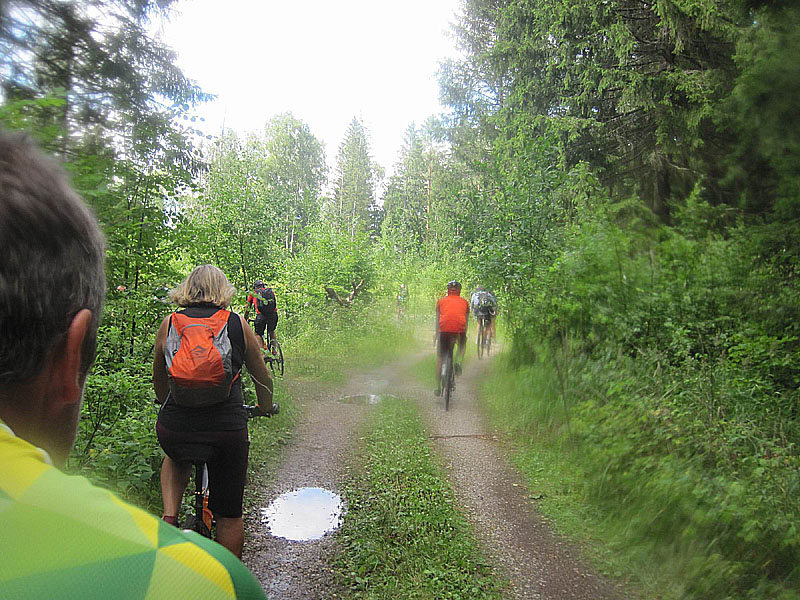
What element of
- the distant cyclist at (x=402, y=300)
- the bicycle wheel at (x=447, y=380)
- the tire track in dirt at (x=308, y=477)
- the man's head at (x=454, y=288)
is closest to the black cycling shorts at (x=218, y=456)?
the tire track in dirt at (x=308, y=477)

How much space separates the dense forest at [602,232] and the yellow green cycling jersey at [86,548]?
2877 mm

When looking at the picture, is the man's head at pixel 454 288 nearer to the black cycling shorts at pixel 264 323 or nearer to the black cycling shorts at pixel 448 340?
the black cycling shorts at pixel 448 340

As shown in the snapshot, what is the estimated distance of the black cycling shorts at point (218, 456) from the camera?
3072 millimetres

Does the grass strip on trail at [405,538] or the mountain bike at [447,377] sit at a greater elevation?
the mountain bike at [447,377]

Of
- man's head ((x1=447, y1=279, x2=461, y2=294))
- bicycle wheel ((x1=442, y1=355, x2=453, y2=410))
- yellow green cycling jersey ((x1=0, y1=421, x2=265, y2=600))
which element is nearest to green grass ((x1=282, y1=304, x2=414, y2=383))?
bicycle wheel ((x1=442, y1=355, x2=453, y2=410))

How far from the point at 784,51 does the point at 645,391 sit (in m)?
3.15

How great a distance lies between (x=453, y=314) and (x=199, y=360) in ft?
23.7

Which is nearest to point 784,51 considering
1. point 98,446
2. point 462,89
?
point 98,446

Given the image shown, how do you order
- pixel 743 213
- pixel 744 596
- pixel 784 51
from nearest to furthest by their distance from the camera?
1. pixel 744 596
2. pixel 784 51
3. pixel 743 213

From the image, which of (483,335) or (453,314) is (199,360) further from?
(483,335)

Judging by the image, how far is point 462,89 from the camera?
2586 centimetres

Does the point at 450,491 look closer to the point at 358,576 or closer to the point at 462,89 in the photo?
the point at 358,576

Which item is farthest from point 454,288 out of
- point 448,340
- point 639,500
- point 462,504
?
point 639,500

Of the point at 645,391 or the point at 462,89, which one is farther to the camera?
the point at 462,89
